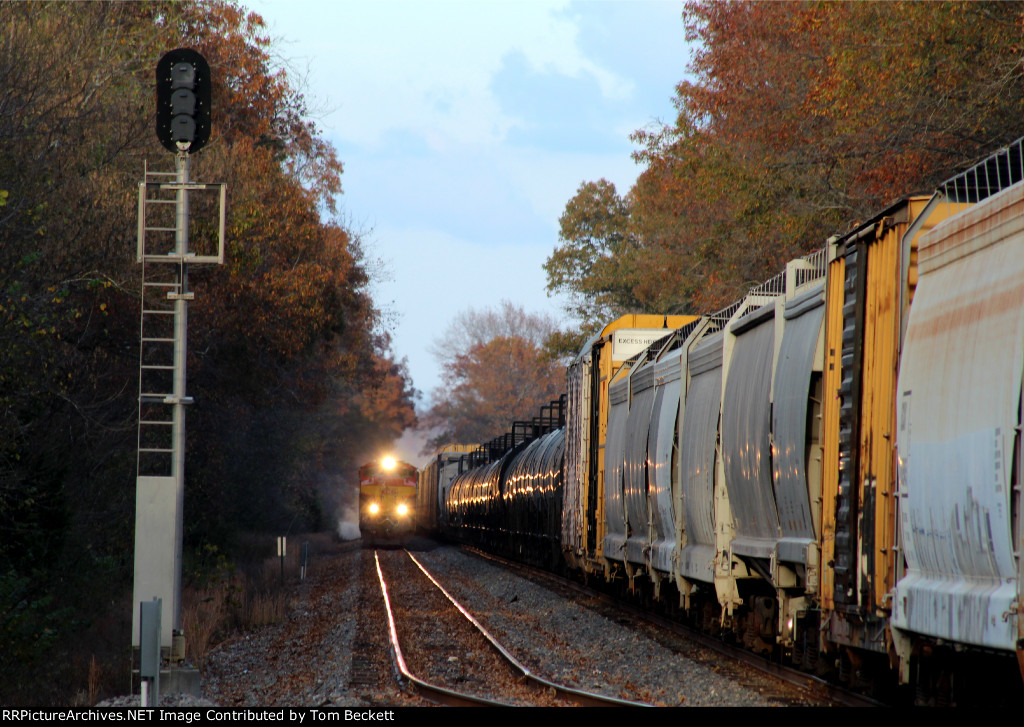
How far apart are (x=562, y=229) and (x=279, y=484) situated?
19568 mm

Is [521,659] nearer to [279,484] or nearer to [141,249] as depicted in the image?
[141,249]

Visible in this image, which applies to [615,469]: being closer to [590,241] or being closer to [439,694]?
[439,694]

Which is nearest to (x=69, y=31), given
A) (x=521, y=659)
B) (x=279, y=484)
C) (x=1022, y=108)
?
(x=521, y=659)

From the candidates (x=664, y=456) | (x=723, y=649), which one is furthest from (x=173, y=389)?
(x=723, y=649)

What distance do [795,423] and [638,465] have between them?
20.6ft

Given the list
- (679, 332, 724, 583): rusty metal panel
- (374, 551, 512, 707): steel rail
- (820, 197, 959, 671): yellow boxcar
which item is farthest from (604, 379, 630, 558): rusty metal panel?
(820, 197, 959, 671): yellow boxcar

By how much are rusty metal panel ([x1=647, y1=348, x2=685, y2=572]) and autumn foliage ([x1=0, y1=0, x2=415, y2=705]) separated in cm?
665

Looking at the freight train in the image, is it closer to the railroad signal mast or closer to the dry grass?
the railroad signal mast

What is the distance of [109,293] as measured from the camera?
1919cm

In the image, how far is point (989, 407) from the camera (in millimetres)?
5566

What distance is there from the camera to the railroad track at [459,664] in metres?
9.94

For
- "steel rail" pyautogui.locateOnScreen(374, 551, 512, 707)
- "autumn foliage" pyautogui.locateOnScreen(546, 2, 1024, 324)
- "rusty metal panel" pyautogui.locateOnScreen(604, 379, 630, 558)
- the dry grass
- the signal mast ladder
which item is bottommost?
the dry grass

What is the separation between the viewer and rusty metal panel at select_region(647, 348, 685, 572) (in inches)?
521

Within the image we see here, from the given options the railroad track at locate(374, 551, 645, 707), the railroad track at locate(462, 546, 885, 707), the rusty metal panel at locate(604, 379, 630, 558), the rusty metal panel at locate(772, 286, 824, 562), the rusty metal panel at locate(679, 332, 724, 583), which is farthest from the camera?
the rusty metal panel at locate(604, 379, 630, 558)
